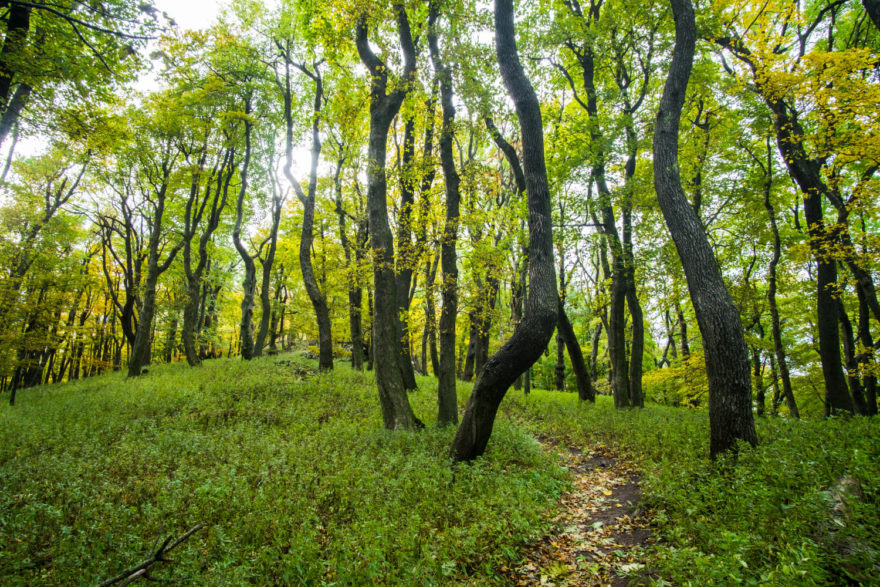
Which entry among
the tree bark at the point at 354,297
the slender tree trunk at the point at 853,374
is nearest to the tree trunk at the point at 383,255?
the tree bark at the point at 354,297

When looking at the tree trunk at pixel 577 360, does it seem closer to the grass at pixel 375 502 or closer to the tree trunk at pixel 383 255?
the grass at pixel 375 502

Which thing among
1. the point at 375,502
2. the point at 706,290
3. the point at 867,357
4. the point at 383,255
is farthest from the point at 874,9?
the point at 375,502

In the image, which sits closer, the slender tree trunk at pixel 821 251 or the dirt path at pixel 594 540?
the dirt path at pixel 594 540

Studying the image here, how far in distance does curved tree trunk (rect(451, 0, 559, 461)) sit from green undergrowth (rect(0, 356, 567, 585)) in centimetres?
62

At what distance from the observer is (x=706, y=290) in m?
5.97

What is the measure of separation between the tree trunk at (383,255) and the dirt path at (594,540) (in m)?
3.75

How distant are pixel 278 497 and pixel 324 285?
51.8ft

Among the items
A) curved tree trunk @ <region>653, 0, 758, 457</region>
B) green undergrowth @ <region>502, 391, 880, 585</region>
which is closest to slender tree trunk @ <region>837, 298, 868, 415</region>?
green undergrowth @ <region>502, 391, 880, 585</region>

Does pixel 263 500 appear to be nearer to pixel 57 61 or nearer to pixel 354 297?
pixel 57 61

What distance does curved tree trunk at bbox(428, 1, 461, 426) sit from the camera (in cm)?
860

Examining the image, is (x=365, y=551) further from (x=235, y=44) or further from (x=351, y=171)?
(x=235, y=44)

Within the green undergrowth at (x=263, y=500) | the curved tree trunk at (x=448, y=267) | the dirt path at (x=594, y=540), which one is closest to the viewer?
the green undergrowth at (x=263, y=500)

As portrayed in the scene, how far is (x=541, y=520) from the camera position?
4836 mm

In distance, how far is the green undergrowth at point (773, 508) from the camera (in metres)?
2.79
